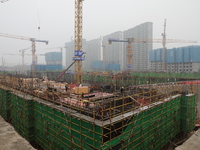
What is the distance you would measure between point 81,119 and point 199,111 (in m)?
13.3

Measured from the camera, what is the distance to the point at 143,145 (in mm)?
7477

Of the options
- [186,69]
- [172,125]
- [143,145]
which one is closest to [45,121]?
[143,145]

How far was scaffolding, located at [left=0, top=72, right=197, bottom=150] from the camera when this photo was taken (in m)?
6.02

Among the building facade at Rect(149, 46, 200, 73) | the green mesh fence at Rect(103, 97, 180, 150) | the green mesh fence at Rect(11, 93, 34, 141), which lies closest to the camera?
the green mesh fence at Rect(103, 97, 180, 150)

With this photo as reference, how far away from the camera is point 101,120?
6027mm

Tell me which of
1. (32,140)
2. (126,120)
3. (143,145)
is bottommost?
(32,140)

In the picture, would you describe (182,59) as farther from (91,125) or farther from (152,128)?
(91,125)

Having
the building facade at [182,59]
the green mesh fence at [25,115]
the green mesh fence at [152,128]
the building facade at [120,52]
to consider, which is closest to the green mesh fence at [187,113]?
the green mesh fence at [152,128]

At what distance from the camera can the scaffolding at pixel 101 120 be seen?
19.7 feet

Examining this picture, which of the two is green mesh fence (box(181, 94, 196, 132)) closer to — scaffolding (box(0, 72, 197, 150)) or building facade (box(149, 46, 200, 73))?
scaffolding (box(0, 72, 197, 150))

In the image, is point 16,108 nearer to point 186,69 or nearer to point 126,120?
point 126,120

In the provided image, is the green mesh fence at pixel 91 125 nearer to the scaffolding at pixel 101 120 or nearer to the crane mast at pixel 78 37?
the scaffolding at pixel 101 120

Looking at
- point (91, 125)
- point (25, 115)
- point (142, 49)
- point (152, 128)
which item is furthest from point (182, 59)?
point (91, 125)

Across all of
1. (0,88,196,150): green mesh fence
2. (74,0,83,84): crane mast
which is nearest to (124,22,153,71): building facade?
(74,0,83,84): crane mast
